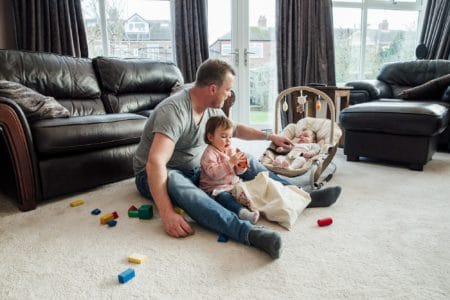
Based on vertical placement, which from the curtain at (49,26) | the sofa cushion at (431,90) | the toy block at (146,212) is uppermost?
the curtain at (49,26)

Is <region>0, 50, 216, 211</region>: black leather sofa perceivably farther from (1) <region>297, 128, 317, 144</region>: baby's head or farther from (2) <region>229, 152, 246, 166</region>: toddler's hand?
(1) <region>297, 128, 317, 144</region>: baby's head

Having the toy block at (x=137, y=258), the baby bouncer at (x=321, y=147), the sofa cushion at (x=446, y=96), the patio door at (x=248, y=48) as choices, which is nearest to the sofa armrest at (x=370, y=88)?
the sofa cushion at (x=446, y=96)

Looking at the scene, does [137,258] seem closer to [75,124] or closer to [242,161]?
[242,161]

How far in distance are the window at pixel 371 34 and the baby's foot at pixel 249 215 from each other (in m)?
3.65

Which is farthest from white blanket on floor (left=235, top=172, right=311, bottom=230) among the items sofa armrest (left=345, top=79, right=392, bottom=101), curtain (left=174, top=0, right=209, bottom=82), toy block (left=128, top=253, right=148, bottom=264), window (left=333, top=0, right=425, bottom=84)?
window (left=333, top=0, right=425, bottom=84)

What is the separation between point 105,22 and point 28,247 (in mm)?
3038

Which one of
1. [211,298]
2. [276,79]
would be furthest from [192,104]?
[276,79]

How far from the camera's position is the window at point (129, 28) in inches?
148

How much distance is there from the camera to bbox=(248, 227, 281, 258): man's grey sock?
1.28 meters

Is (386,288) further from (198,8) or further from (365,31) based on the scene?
(365,31)

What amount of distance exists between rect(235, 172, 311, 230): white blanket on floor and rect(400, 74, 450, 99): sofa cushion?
6.67 ft

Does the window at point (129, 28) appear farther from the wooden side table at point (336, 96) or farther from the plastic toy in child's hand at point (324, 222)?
the plastic toy in child's hand at point (324, 222)

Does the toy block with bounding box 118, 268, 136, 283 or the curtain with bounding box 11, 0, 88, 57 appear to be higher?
the curtain with bounding box 11, 0, 88, 57

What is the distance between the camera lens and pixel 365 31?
15.2 feet
